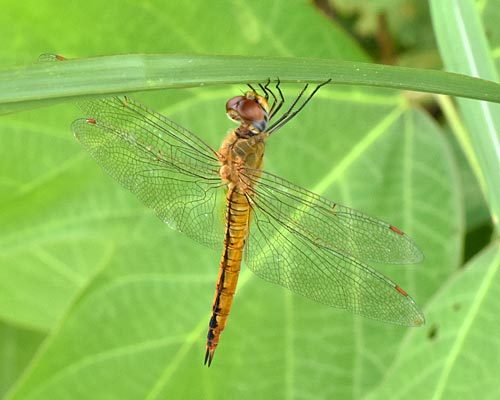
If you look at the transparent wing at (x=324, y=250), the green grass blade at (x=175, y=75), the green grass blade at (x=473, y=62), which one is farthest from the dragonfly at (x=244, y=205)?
the green grass blade at (x=175, y=75)

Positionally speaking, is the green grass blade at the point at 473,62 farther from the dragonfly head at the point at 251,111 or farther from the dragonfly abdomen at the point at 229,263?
the dragonfly abdomen at the point at 229,263

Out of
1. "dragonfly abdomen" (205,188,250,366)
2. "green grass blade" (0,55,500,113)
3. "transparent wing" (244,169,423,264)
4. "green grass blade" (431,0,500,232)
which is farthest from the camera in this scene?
"dragonfly abdomen" (205,188,250,366)

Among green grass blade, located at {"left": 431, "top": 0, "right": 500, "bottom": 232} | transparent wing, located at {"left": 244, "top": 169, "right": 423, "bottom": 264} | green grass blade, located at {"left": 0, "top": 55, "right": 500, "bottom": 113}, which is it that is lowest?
green grass blade, located at {"left": 0, "top": 55, "right": 500, "bottom": 113}

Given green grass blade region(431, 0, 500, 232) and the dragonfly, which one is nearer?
green grass blade region(431, 0, 500, 232)

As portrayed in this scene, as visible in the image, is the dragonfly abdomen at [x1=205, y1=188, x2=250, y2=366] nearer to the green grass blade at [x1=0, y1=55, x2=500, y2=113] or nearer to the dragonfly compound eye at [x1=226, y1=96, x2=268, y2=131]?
the dragonfly compound eye at [x1=226, y1=96, x2=268, y2=131]

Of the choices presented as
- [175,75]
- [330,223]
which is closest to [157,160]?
[330,223]

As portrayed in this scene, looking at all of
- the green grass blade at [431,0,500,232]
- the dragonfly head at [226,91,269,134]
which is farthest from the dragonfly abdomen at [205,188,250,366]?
the green grass blade at [431,0,500,232]

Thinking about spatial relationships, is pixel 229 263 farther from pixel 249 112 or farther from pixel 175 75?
pixel 175 75
